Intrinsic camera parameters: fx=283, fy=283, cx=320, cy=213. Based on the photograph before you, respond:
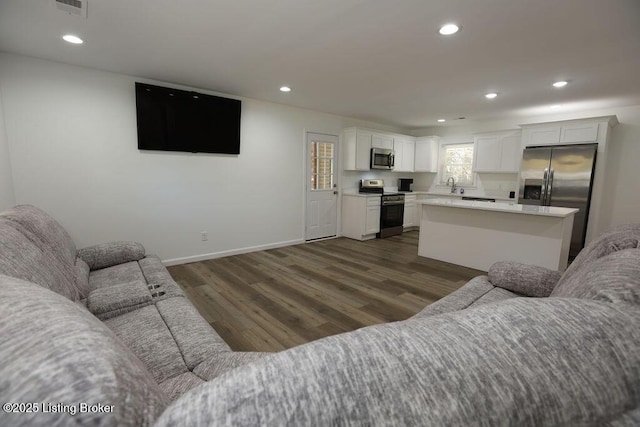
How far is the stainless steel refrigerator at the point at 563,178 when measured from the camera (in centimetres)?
435

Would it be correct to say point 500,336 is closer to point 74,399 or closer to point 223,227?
point 74,399

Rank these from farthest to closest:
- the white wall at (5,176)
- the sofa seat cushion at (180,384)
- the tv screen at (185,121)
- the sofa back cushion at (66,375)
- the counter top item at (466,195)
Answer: the counter top item at (466,195), the tv screen at (185,121), the white wall at (5,176), the sofa seat cushion at (180,384), the sofa back cushion at (66,375)

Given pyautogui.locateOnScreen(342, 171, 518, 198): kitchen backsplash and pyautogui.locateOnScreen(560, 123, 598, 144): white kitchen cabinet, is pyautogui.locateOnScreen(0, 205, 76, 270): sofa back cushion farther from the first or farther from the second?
pyautogui.locateOnScreen(560, 123, 598, 144): white kitchen cabinet

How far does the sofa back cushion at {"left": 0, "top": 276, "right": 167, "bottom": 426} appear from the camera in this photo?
0.37m

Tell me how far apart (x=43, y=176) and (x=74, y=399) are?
12.6 ft

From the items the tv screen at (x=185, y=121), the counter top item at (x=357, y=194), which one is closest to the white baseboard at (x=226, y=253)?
the counter top item at (x=357, y=194)

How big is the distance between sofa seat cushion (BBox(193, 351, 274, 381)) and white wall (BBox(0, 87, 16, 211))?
2883 mm

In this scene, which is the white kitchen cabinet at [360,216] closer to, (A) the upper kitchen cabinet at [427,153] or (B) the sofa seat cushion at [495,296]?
(A) the upper kitchen cabinet at [427,153]

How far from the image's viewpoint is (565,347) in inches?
21.5

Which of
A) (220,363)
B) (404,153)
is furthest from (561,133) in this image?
(220,363)

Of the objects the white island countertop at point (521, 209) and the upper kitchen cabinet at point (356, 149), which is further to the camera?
the upper kitchen cabinet at point (356, 149)

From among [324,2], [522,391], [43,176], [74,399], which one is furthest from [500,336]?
[43,176]

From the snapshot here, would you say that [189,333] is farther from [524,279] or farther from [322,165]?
[322,165]

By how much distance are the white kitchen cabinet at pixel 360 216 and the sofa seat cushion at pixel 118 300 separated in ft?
13.7
